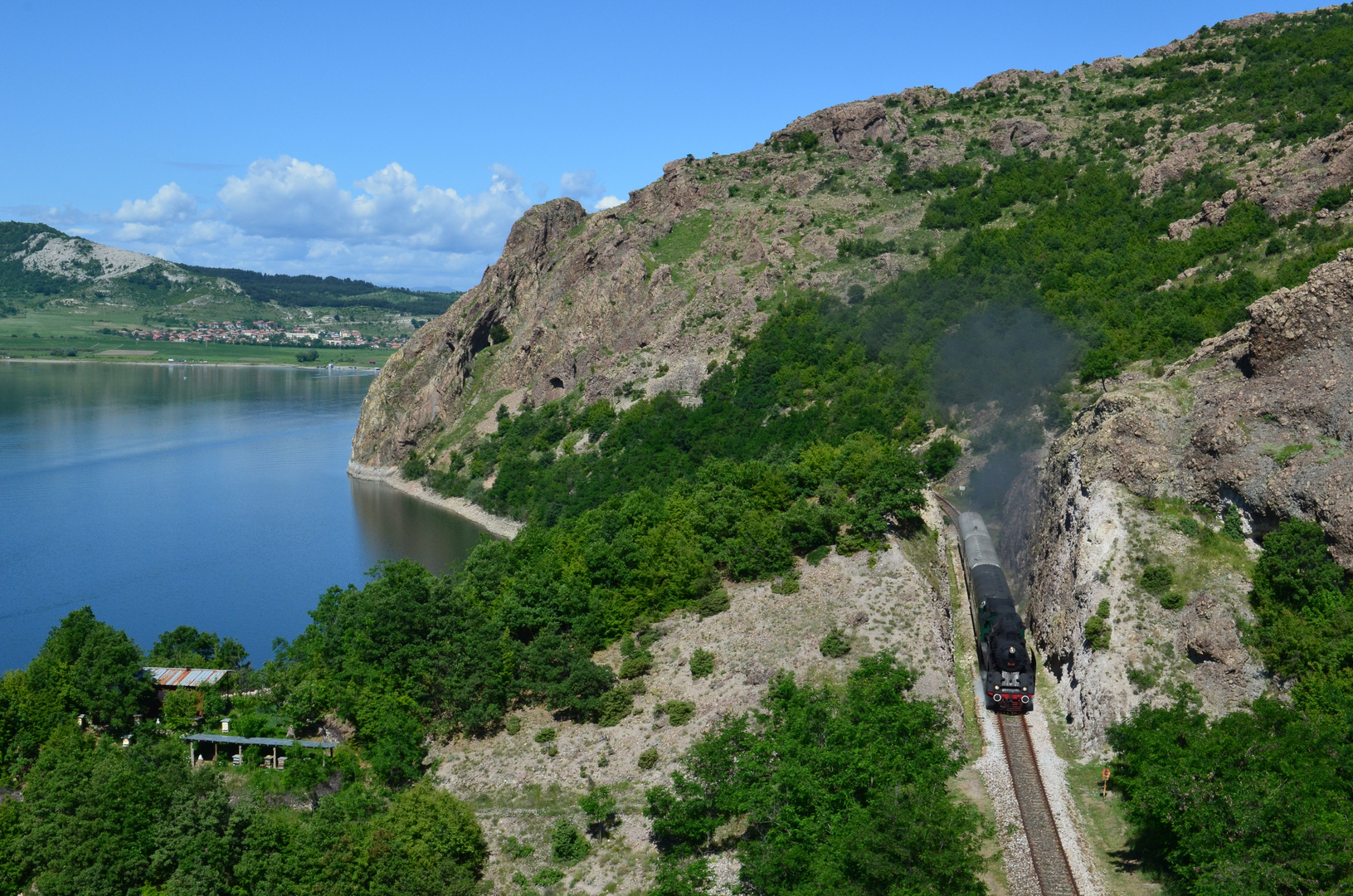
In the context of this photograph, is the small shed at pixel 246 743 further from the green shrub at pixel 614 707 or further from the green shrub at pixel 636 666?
the green shrub at pixel 636 666

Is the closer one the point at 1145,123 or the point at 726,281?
the point at 1145,123

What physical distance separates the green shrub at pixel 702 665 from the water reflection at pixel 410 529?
43526mm

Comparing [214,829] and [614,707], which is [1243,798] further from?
[214,829]

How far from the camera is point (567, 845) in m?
36.7

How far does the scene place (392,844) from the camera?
35562 mm

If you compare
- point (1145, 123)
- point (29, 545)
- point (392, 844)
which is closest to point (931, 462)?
point (392, 844)

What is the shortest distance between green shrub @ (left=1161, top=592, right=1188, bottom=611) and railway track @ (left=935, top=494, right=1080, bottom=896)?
23.9ft

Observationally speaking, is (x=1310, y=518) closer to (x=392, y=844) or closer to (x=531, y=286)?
(x=392, y=844)

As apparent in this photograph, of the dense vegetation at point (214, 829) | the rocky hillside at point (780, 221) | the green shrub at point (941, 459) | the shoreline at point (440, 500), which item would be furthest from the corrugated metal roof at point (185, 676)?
the rocky hillside at point (780, 221)

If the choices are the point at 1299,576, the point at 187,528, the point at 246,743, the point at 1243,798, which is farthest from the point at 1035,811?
the point at 187,528

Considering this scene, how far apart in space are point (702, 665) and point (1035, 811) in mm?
16169

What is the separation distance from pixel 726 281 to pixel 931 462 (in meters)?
50.0

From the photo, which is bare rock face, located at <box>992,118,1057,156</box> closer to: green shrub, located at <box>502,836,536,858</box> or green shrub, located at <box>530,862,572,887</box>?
green shrub, located at <box>502,836,536,858</box>

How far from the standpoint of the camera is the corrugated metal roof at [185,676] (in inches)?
2005
